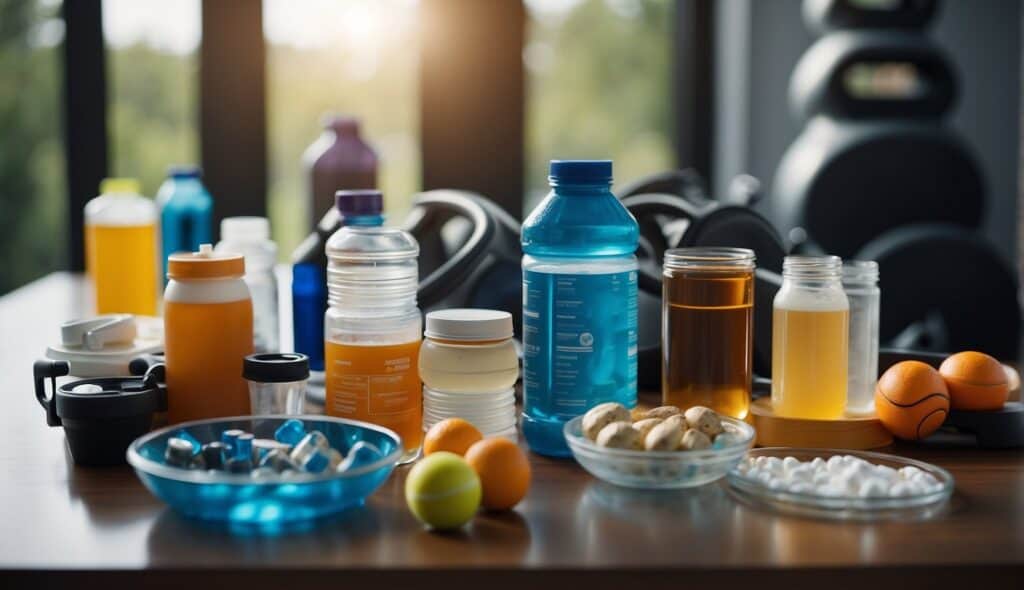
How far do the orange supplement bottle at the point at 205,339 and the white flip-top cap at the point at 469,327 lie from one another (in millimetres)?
217

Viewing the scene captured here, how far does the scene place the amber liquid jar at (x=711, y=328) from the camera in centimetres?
113

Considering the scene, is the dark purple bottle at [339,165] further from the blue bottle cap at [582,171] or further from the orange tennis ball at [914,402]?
the orange tennis ball at [914,402]

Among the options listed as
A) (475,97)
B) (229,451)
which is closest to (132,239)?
(229,451)

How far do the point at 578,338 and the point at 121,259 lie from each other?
1.15m

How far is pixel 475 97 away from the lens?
3.63 meters

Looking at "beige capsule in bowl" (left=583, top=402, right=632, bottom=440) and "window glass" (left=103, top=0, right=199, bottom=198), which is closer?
"beige capsule in bowl" (left=583, top=402, right=632, bottom=440)

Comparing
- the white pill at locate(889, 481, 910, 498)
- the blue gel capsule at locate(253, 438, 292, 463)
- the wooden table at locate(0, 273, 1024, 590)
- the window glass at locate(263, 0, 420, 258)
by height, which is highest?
the window glass at locate(263, 0, 420, 258)

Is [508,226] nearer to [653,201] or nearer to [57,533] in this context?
[653,201]

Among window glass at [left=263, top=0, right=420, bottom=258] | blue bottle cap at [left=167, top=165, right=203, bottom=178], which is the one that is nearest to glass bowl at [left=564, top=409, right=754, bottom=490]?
blue bottle cap at [left=167, top=165, right=203, bottom=178]

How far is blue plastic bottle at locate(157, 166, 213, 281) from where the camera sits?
6.76ft

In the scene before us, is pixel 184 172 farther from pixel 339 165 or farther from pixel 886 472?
pixel 886 472

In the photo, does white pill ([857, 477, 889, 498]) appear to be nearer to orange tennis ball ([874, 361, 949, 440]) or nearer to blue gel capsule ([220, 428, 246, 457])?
orange tennis ball ([874, 361, 949, 440])

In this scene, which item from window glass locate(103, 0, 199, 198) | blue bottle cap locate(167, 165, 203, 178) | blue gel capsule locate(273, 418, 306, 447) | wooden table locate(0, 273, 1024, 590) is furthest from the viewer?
window glass locate(103, 0, 199, 198)

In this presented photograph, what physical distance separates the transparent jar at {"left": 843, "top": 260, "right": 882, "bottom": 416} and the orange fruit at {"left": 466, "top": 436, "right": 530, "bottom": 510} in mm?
428
